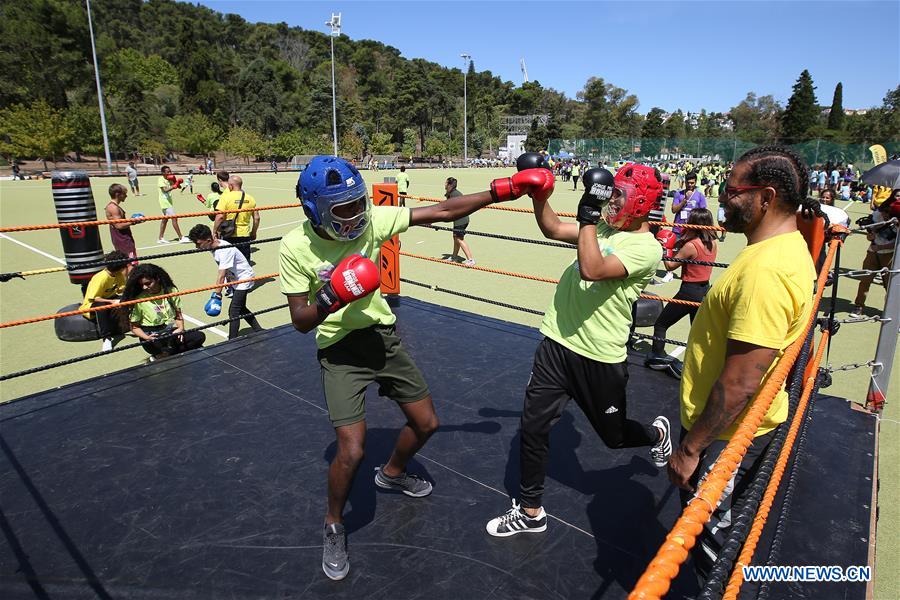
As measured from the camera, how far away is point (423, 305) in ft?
19.3

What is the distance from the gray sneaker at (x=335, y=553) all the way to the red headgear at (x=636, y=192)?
70.8 inches

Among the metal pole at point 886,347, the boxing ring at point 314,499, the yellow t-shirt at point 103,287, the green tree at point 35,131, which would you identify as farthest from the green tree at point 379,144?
the metal pole at point 886,347

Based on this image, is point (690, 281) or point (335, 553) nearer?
point (335, 553)

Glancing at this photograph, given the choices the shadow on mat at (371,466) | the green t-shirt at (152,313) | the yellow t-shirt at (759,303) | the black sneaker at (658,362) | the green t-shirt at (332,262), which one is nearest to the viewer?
the yellow t-shirt at (759,303)

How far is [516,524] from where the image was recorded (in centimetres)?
237

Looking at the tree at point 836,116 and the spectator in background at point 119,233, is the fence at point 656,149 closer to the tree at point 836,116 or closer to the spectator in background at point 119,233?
the tree at point 836,116

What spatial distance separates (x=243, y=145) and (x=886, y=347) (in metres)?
52.4

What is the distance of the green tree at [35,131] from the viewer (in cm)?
3653

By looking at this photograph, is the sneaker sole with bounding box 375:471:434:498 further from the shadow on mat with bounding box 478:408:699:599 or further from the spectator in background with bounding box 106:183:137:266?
the spectator in background with bounding box 106:183:137:266

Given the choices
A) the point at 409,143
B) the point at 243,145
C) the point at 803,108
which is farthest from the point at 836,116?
the point at 243,145

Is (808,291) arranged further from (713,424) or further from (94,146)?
(94,146)

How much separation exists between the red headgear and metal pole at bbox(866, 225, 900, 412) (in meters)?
2.62

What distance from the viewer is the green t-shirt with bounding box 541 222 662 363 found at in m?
2.25

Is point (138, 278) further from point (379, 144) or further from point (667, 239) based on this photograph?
point (379, 144)
